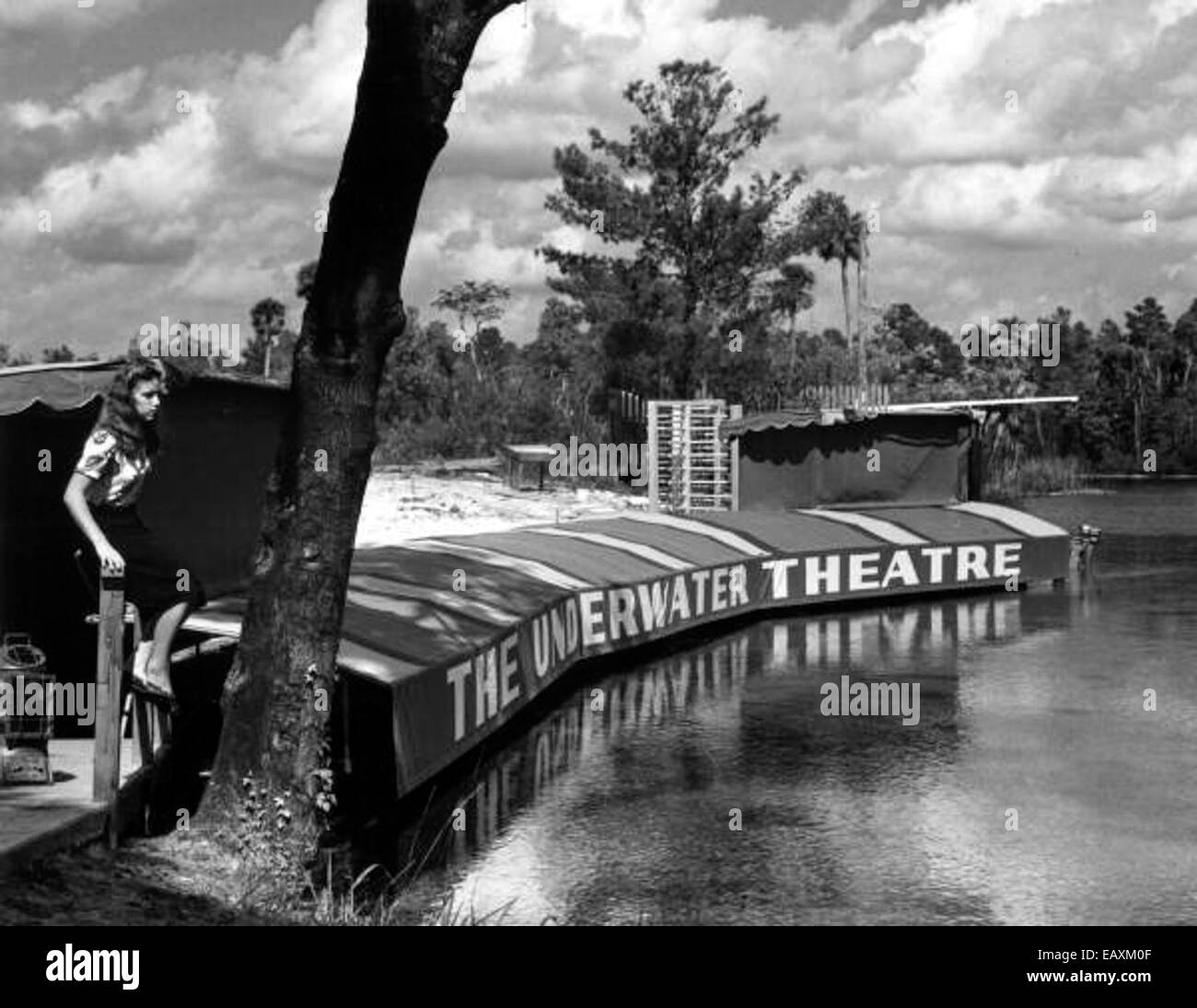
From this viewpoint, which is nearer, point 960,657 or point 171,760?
point 171,760

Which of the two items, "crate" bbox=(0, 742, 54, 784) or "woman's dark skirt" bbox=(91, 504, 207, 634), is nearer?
"crate" bbox=(0, 742, 54, 784)

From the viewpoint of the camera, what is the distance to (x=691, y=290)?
51281 millimetres

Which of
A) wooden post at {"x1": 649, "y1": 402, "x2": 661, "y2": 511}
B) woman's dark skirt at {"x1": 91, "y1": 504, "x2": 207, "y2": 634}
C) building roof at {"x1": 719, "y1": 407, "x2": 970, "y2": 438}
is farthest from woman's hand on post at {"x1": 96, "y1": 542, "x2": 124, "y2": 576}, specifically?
wooden post at {"x1": 649, "y1": 402, "x2": 661, "y2": 511}

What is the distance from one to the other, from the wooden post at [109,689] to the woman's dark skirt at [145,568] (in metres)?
0.86

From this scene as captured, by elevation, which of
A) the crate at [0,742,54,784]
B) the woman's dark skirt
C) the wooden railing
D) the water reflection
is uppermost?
the wooden railing

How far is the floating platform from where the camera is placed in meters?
11.8

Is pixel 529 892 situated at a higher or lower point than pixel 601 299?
lower

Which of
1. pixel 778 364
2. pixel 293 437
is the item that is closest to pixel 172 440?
pixel 293 437

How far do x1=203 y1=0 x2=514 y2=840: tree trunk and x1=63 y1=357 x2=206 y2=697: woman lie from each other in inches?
27.0

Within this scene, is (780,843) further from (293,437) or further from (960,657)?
(960,657)

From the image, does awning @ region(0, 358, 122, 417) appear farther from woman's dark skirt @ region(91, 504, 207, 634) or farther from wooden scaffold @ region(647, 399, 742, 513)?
wooden scaffold @ region(647, 399, 742, 513)

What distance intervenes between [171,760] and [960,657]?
1130cm

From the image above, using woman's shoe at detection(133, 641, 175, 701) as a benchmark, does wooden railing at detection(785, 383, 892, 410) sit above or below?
above
